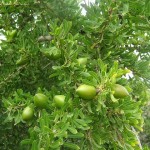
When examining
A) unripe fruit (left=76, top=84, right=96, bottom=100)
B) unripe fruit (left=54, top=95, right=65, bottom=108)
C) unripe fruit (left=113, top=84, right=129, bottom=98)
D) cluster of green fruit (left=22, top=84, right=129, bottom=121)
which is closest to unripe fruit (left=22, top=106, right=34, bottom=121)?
cluster of green fruit (left=22, top=84, right=129, bottom=121)

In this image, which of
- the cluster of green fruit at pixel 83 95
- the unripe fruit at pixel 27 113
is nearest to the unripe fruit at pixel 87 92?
the cluster of green fruit at pixel 83 95

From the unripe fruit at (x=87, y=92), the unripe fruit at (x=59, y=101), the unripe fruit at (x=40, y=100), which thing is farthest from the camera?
the unripe fruit at (x=40, y=100)

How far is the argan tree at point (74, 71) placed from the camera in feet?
5.88

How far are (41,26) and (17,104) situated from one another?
2.29 ft

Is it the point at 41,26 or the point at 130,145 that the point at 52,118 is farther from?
the point at 41,26

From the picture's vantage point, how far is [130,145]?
1957mm

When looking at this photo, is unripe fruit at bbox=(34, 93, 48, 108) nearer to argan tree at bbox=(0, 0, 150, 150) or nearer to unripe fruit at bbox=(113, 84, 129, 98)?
argan tree at bbox=(0, 0, 150, 150)

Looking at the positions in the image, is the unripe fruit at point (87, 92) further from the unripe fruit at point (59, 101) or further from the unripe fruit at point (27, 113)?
the unripe fruit at point (27, 113)

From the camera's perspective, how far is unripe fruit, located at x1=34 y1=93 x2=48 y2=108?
6.63ft

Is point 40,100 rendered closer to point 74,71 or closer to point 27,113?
point 27,113

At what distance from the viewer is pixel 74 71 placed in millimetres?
1988

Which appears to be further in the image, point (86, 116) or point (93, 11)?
point (93, 11)

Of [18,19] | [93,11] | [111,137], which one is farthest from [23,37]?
[111,137]

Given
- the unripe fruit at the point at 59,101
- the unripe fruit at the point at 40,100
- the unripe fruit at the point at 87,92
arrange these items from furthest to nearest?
the unripe fruit at the point at 40,100
the unripe fruit at the point at 59,101
the unripe fruit at the point at 87,92
